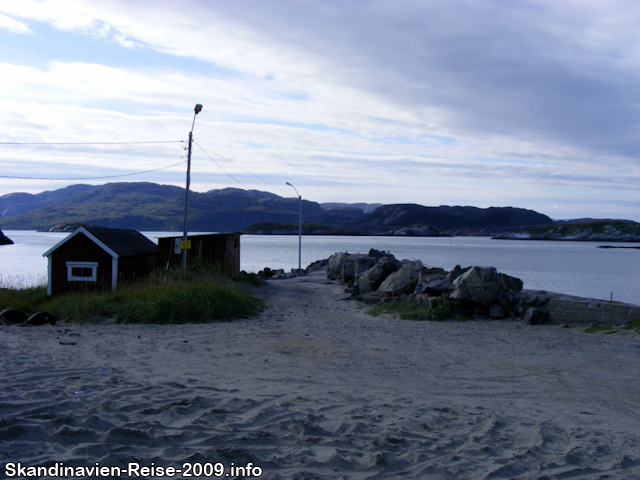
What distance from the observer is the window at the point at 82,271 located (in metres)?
Answer: 16.2

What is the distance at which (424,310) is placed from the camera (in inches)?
554

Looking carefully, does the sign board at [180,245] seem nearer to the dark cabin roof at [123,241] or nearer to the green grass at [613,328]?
the dark cabin roof at [123,241]

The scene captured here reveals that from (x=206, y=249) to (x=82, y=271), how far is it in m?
6.25

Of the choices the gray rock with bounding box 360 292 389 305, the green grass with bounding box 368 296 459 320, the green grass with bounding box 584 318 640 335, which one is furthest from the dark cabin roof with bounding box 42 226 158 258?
the green grass with bounding box 584 318 640 335

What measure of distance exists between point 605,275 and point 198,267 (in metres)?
46.6

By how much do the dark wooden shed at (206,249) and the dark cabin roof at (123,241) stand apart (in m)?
0.73

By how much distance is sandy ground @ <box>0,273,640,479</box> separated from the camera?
4.23 metres

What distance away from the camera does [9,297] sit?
53.7ft

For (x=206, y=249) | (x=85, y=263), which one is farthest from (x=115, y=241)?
(x=206, y=249)

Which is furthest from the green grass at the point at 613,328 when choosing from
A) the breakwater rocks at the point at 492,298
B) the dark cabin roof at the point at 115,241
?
the dark cabin roof at the point at 115,241

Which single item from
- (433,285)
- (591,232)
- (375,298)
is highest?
(591,232)

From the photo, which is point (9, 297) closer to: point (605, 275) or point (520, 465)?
point (520, 465)

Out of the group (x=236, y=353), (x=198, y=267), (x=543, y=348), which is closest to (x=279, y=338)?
(x=236, y=353)

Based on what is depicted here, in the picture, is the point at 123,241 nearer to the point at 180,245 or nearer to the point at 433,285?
the point at 180,245
